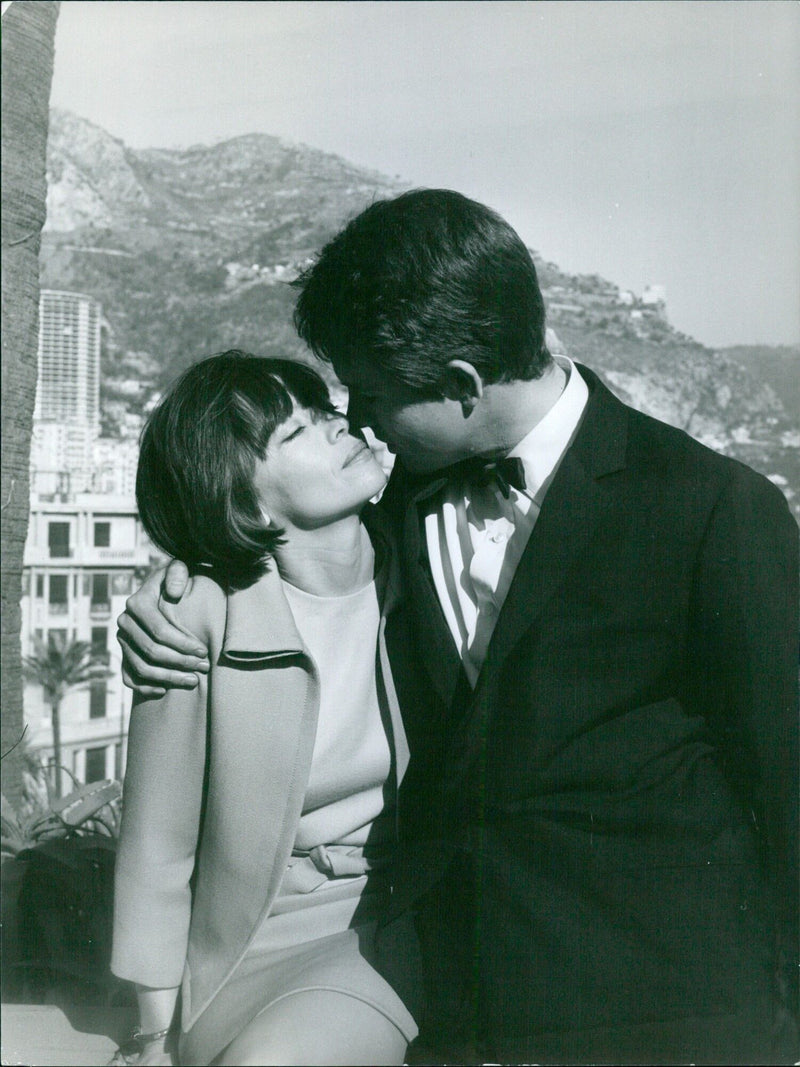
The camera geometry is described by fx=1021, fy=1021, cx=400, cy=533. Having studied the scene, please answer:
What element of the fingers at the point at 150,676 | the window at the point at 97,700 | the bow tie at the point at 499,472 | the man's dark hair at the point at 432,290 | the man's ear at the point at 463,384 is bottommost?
the window at the point at 97,700

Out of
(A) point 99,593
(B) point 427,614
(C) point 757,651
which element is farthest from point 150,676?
(A) point 99,593

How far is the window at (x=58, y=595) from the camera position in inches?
245

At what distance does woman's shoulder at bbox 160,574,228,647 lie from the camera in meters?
1.92

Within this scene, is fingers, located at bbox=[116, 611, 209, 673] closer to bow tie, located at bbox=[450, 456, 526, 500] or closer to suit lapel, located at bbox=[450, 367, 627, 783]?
suit lapel, located at bbox=[450, 367, 627, 783]

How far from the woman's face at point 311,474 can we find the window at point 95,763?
19.2 feet

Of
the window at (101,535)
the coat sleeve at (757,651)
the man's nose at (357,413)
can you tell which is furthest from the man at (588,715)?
the window at (101,535)

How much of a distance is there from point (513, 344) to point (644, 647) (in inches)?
24.0

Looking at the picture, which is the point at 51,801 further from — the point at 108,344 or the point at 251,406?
the point at 108,344

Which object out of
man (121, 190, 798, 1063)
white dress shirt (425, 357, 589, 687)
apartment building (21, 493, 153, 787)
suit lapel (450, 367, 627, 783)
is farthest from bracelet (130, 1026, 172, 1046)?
apartment building (21, 493, 153, 787)

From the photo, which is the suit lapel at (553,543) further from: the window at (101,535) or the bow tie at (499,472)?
the window at (101,535)

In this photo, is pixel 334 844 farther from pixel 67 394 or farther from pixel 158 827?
→ pixel 67 394

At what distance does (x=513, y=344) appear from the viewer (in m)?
1.92

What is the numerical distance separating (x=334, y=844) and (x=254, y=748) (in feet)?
0.96

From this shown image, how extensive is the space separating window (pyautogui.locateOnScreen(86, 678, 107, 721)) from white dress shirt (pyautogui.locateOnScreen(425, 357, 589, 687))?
507 centimetres
